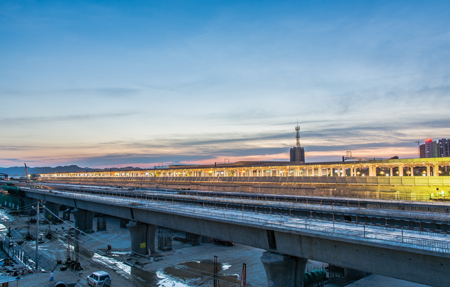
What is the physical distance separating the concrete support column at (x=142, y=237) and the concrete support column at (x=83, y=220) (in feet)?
78.2

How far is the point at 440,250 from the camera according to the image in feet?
51.8

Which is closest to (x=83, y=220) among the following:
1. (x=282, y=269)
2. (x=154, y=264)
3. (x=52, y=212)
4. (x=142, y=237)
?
(x=52, y=212)

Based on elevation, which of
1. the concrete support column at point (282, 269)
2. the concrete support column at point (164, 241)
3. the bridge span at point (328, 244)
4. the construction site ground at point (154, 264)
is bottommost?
the construction site ground at point (154, 264)

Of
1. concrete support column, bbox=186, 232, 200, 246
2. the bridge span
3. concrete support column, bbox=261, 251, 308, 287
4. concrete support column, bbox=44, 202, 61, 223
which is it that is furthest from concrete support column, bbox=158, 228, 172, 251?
concrete support column, bbox=44, 202, 61, 223

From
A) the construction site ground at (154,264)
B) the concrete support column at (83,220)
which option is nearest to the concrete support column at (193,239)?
the construction site ground at (154,264)

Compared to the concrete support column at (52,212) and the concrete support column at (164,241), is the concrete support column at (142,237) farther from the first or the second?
the concrete support column at (52,212)

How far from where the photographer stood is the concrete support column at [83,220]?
195ft

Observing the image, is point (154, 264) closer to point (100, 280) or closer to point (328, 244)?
point (100, 280)

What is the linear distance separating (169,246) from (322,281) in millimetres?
22202

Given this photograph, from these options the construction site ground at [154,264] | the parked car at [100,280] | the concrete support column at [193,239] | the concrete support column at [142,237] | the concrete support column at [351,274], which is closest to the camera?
the parked car at [100,280]

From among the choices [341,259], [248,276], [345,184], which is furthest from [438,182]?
[341,259]

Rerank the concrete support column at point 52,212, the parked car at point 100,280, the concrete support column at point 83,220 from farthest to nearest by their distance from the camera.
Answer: the concrete support column at point 52,212
the concrete support column at point 83,220
the parked car at point 100,280

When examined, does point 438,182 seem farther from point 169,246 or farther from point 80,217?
point 80,217

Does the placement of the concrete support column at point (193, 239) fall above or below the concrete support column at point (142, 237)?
below
